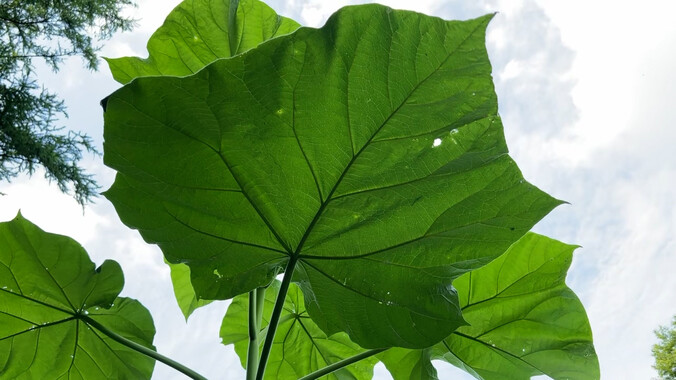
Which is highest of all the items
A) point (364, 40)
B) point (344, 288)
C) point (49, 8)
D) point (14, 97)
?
point (49, 8)

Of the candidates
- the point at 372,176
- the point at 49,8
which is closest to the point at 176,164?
the point at 372,176

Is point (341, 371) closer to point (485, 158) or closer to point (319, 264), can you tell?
point (319, 264)

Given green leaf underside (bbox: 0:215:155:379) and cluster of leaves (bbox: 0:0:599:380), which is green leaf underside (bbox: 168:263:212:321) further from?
cluster of leaves (bbox: 0:0:599:380)

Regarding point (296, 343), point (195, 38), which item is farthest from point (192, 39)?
point (296, 343)

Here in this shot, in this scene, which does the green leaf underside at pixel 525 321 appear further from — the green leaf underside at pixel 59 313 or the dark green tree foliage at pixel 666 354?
the dark green tree foliage at pixel 666 354

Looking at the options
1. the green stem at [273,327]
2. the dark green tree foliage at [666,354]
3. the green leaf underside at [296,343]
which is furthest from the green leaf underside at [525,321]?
the dark green tree foliage at [666,354]
